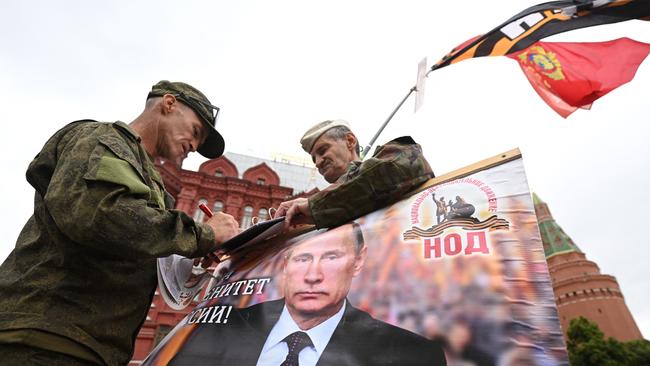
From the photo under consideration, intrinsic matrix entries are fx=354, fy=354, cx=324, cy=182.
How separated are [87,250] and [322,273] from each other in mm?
960

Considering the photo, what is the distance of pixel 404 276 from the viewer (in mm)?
1385

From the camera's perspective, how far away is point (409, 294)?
1.32m

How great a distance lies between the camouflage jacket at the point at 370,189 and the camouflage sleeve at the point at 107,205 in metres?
0.70

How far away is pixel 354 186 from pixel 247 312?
0.78m

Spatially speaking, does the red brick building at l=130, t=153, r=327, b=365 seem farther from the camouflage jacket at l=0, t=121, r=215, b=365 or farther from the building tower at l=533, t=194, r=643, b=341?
the building tower at l=533, t=194, r=643, b=341

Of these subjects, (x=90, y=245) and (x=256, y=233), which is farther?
(x=256, y=233)

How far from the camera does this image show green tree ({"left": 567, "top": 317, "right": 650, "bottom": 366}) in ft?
70.6

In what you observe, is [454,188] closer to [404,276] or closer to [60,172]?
[404,276]

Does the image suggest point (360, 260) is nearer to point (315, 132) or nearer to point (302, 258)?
point (302, 258)

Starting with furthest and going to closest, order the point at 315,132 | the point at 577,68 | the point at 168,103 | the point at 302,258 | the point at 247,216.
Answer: the point at 247,216
the point at 577,68
the point at 315,132
the point at 168,103
the point at 302,258

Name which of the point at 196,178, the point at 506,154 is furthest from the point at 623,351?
the point at 506,154

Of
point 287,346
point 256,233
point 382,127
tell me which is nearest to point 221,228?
point 256,233

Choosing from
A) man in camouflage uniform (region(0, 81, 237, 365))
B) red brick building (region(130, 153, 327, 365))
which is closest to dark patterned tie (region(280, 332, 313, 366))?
man in camouflage uniform (region(0, 81, 237, 365))

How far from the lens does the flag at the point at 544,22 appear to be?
174 inches
